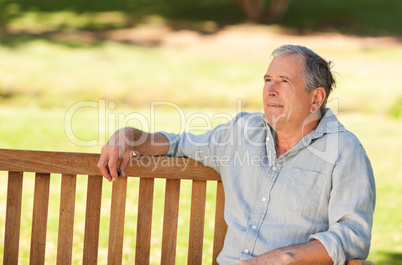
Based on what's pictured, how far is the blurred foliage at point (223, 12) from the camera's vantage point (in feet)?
53.2

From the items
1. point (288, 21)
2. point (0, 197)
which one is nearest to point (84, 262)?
point (0, 197)

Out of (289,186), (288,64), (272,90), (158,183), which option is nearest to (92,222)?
(289,186)

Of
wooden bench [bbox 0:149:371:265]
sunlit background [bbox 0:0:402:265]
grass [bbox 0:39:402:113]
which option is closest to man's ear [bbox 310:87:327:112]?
wooden bench [bbox 0:149:371:265]

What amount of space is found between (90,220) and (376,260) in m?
2.59

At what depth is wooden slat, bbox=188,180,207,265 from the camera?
2908 millimetres

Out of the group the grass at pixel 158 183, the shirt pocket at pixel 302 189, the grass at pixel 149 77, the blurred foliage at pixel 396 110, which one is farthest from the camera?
the grass at pixel 149 77

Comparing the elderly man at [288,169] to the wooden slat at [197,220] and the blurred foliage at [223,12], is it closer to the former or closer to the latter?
the wooden slat at [197,220]

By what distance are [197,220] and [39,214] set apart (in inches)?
31.1

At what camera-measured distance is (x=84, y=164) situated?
284 centimetres

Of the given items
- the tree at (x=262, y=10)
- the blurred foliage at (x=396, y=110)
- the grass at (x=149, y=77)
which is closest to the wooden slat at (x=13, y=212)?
the grass at (x=149, y=77)

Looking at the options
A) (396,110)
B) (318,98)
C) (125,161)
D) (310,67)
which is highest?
(396,110)

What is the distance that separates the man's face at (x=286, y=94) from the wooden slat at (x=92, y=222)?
0.93 m

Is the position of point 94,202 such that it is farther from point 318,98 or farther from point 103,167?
point 318,98

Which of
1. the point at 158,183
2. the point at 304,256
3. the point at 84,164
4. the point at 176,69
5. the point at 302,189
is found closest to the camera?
the point at 304,256
